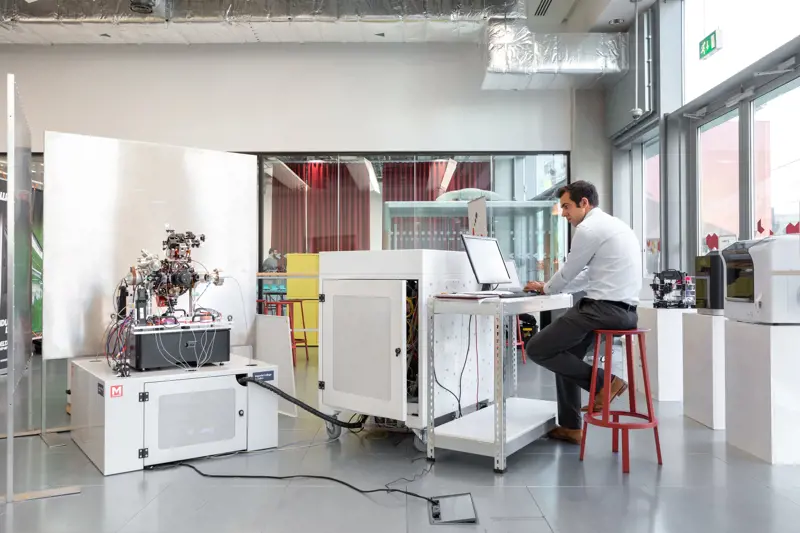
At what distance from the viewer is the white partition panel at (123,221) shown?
11.1 feet

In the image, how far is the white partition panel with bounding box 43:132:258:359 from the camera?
3.39 m

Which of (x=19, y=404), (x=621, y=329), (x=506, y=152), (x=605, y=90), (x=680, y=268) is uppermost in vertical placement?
(x=605, y=90)

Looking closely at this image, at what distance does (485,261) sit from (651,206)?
11.8 feet

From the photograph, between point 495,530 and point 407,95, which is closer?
point 495,530

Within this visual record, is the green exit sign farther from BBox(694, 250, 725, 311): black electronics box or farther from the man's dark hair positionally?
the man's dark hair

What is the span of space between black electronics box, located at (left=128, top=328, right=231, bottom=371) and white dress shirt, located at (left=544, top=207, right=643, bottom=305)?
1.80 metres

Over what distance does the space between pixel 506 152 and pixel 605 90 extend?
124 cm

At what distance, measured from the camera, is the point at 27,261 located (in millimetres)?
3119

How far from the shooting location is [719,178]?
460 cm

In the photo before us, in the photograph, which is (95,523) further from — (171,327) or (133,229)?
(133,229)

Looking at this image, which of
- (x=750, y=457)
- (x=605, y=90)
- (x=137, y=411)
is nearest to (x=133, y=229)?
(x=137, y=411)

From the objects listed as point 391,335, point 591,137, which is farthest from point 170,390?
point 591,137

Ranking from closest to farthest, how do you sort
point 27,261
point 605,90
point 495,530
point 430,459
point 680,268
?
point 495,530 → point 430,459 → point 27,261 → point 680,268 → point 605,90

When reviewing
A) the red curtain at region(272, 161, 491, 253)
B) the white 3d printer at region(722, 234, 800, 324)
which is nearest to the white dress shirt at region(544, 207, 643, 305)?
the white 3d printer at region(722, 234, 800, 324)
